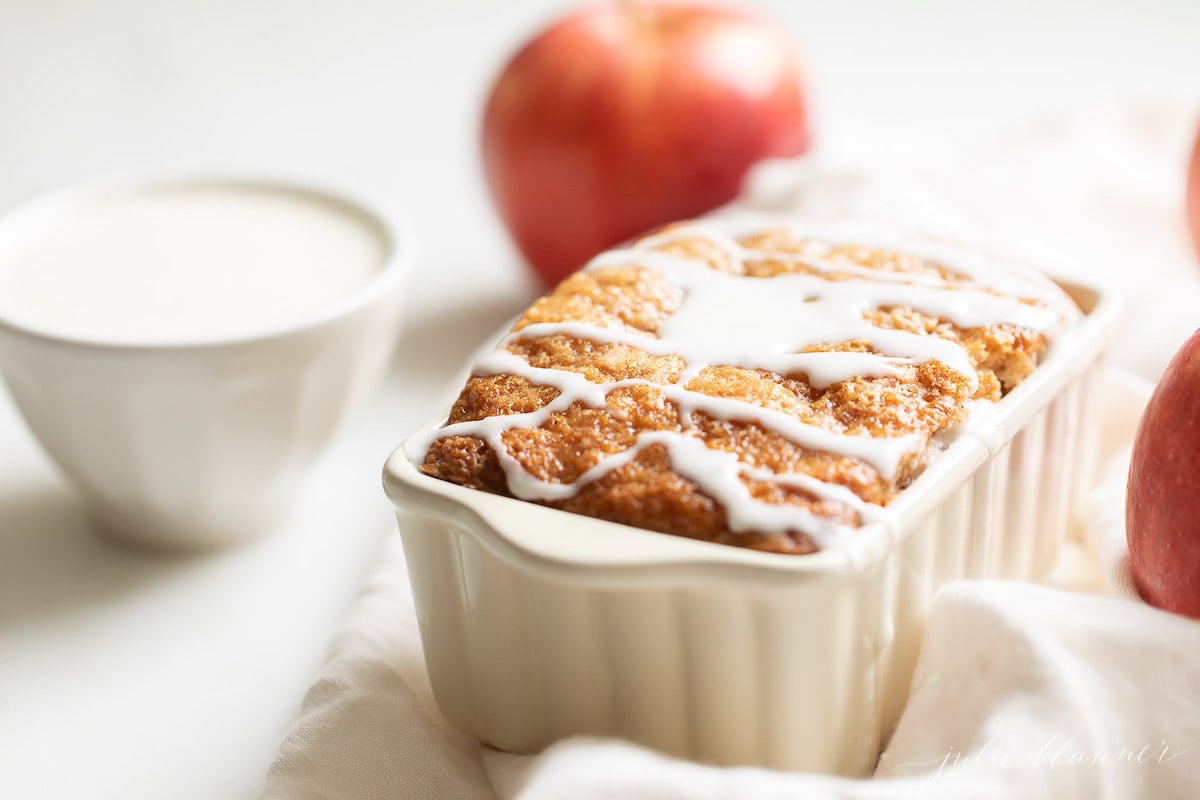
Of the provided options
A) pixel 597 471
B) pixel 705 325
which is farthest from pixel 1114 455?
pixel 597 471

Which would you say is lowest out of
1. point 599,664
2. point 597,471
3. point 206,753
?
point 206,753

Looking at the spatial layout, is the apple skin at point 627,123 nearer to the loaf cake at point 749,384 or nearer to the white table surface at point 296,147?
the white table surface at point 296,147

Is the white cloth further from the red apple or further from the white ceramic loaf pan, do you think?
the red apple

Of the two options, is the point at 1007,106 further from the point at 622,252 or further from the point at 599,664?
the point at 599,664

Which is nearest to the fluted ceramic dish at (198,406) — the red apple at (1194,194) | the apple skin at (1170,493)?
the apple skin at (1170,493)

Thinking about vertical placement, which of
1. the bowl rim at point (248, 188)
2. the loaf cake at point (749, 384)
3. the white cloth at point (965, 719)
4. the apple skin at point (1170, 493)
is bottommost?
the white cloth at point (965, 719)

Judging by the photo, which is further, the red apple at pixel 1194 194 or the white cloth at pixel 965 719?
the red apple at pixel 1194 194

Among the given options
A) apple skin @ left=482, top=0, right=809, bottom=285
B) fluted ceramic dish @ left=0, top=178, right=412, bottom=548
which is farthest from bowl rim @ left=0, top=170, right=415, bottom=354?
apple skin @ left=482, top=0, right=809, bottom=285
